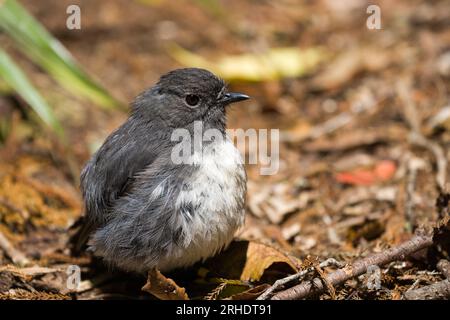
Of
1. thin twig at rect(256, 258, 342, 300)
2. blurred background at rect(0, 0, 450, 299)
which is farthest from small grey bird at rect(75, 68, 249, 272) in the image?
thin twig at rect(256, 258, 342, 300)

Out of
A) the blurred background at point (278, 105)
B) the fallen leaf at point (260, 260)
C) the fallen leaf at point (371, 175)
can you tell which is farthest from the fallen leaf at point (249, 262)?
the fallen leaf at point (371, 175)

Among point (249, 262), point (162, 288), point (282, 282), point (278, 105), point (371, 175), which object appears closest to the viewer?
point (282, 282)

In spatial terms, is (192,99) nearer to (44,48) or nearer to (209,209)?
(209,209)

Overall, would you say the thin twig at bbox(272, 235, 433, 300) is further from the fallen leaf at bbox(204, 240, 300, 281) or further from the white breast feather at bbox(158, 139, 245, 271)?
the white breast feather at bbox(158, 139, 245, 271)

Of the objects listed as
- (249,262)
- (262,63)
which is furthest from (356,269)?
(262,63)

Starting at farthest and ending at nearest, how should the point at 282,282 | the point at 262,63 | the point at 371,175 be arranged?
the point at 262,63
the point at 371,175
the point at 282,282

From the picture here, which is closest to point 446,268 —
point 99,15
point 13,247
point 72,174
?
point 13,247

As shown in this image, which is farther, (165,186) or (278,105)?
(278,105)

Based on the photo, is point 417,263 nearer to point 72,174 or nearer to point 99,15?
point 72,174
